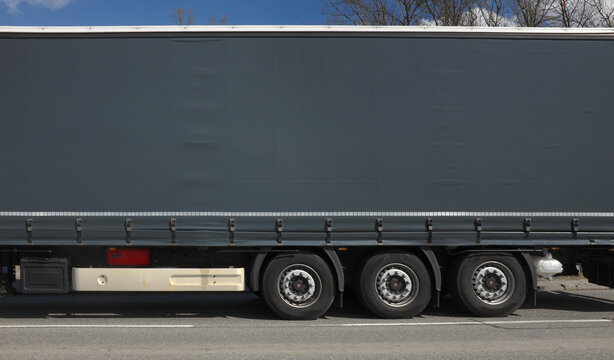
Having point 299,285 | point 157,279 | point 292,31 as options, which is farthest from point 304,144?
point 157,279

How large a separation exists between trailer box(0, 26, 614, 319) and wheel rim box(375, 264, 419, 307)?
0.11 ft

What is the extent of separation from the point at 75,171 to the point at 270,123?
2608 mm

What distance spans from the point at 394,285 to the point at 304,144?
2.26m

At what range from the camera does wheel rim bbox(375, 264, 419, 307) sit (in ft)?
26.1

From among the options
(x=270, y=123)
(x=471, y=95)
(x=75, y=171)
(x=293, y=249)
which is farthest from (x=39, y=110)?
(x=471, y=95)

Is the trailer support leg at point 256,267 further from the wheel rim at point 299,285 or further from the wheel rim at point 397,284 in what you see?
the wheel rim at point 397,284

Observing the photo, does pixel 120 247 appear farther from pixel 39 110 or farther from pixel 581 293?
pixel 581 293

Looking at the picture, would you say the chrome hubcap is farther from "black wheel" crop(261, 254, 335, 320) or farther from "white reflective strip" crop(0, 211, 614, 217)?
"white reflective strip" crop(0, 211, 614, 217)

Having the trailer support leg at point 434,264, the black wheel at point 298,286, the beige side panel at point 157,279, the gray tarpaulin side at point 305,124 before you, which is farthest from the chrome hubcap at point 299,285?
the trailer support leg at point 434,264

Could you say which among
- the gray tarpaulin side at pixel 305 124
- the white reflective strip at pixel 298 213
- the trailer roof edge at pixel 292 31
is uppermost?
the trailer roof edge at pixel 292 31

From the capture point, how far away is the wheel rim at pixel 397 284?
26.1 ft

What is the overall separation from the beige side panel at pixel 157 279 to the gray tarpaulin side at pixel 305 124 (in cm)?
92

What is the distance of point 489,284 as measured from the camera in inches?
317

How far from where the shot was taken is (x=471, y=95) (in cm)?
784
